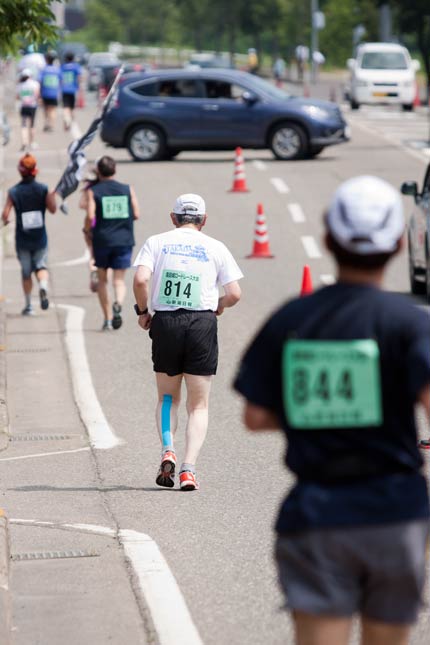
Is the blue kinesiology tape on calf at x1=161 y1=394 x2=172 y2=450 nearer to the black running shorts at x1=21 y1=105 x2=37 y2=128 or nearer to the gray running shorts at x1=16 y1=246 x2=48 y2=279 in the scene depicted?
the gray running shorts at x1=16 y1=246 x2=48 y2=279

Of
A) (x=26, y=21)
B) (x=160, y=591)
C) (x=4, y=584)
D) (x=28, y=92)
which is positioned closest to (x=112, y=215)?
(x=26, y=21)

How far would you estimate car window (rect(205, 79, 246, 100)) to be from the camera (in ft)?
105

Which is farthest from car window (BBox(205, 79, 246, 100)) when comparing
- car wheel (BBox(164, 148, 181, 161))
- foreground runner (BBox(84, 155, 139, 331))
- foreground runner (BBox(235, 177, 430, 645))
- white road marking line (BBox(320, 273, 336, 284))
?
foreground runner (BBox(235, 177, 430, 645))

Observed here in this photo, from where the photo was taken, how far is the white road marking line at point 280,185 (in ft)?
91.3

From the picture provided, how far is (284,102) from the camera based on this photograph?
31.5 meters

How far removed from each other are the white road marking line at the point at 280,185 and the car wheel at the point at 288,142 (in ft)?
7.90

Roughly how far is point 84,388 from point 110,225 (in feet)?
9.30

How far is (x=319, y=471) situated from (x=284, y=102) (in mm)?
27567

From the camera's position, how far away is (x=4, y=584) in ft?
22.9

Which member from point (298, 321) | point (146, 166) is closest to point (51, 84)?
point (146, 166)

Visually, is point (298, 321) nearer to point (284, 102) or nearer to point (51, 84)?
point (284, 102)

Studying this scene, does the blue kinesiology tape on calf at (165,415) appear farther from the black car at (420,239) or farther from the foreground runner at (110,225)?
the black car at (420,239)

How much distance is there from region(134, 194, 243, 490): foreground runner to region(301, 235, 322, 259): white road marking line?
40.2 ft

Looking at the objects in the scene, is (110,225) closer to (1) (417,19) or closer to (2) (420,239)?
(2) (420,239)
